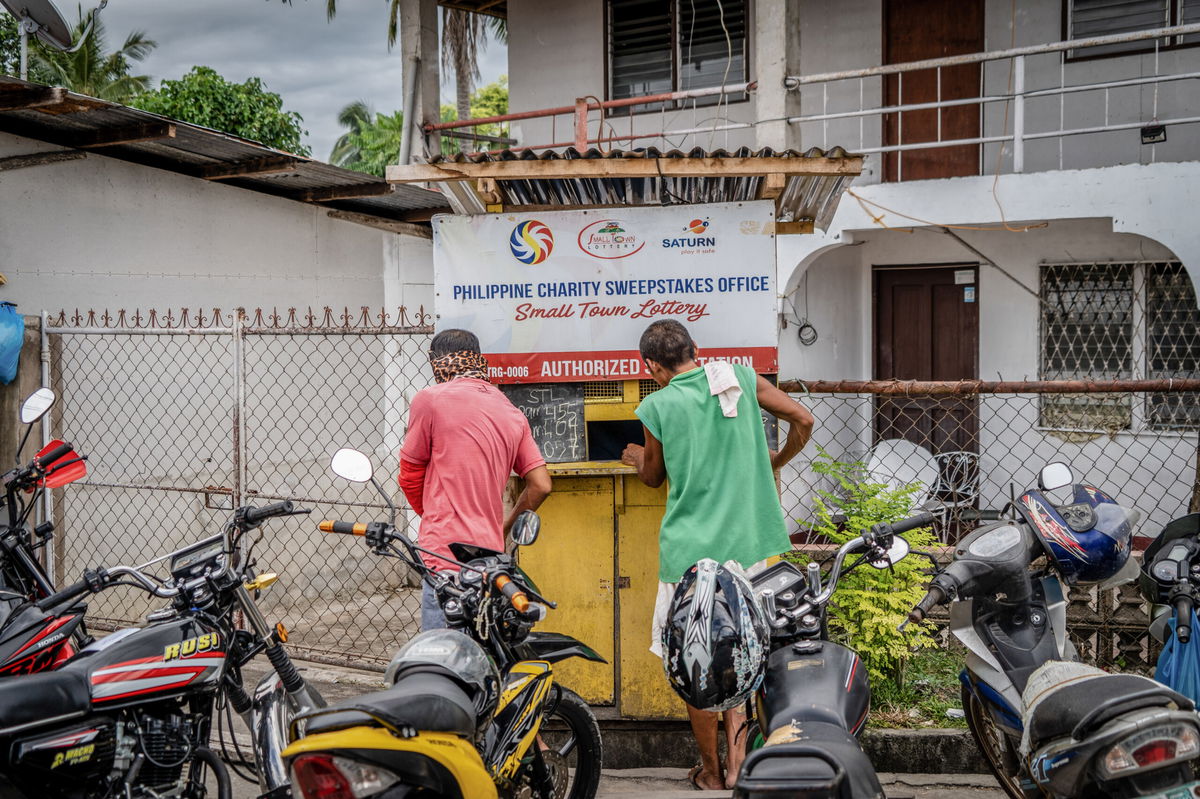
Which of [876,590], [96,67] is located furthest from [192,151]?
[96,67]

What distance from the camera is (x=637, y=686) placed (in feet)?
14.4

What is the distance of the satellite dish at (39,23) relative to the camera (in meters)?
6.88

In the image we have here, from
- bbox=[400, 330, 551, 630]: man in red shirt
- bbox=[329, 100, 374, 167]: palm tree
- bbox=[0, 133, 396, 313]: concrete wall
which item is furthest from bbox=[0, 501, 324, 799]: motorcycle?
bbox=[329, 100, 374, 167]: palm tree

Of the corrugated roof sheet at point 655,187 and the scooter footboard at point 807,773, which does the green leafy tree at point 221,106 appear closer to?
the corrugated roof sheet at point 655,187

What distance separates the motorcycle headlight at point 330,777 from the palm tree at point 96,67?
24362 mm

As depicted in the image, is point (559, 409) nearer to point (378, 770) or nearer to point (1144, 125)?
point (378, 770)

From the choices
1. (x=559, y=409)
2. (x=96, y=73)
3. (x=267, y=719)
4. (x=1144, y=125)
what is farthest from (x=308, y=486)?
(x=96, y=73)

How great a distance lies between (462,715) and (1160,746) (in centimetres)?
169

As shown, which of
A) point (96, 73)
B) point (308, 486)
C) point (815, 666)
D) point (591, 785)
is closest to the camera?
point (815, 666)

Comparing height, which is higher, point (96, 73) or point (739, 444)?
point (96, 73)

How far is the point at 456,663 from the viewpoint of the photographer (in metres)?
2.68

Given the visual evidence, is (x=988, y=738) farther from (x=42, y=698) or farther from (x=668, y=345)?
(x=42, y=698)

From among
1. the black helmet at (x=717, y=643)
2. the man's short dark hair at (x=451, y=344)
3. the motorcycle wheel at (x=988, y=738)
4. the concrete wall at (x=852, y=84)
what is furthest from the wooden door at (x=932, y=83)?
the black helmet at (x=717, y=643)

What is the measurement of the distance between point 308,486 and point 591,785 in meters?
6.09
